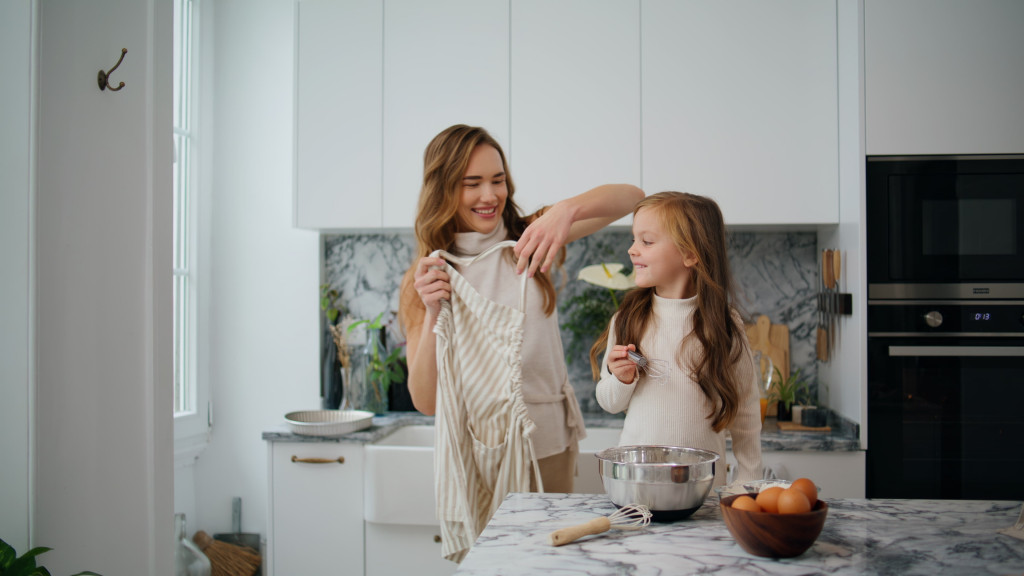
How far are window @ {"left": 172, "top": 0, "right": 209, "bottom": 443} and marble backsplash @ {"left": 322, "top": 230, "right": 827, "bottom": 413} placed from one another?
55 cm

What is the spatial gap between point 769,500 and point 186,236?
264 cm

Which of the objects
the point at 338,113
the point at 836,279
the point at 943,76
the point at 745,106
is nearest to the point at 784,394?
the point at 836,279

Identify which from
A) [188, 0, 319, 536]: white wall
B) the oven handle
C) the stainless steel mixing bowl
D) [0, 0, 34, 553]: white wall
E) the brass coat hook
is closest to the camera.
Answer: the stainless steel mixing bowl

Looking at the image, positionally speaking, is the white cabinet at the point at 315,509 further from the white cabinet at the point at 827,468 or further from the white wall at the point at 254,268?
the white cabinet at the point at 827,468

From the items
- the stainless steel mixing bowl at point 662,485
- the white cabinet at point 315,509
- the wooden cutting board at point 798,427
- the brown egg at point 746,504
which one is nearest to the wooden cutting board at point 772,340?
the wooden cutting board at point 798,427

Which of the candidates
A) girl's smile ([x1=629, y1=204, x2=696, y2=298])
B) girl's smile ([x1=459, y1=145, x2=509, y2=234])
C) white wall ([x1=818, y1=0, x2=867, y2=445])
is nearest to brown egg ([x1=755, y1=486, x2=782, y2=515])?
girl's smile ([x1=629, y1=204, x2=696, y2=298])

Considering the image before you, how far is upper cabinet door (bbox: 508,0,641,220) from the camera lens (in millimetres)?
2543

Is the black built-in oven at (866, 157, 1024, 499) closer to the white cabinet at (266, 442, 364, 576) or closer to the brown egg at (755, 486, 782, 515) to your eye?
the brown egg at (755, 486, 782, 515)

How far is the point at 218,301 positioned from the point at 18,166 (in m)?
1.88

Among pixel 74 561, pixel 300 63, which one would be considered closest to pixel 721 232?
pixel 74 561

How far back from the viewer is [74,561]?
1362mm

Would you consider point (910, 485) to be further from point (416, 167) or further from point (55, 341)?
point (55, 341)

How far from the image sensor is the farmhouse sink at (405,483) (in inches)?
91.6

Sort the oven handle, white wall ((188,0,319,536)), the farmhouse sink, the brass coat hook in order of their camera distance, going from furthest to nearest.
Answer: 1. white wall ((188,0,319,536))
2. the farmhouse sink
3. the oven handle
4. the brass coat hook
